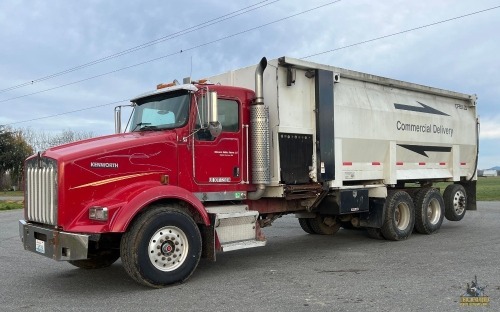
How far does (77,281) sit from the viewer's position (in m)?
6.94

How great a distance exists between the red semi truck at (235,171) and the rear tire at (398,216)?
0.03 metres

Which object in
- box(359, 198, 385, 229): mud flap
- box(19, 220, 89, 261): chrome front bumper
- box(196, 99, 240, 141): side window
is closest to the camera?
box(19, 220, 89, 261): chrome front bumper

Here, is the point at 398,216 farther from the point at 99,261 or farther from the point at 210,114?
the point at 99,261

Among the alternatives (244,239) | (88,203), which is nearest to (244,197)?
(244,239)

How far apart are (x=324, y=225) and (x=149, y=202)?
6.15 metres

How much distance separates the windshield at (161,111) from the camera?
23.3 ft

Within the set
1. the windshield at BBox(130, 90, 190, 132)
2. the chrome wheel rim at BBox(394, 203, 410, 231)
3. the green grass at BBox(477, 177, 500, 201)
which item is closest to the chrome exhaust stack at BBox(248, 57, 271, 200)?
the windshield at BBox(130, 90, 190, 132)

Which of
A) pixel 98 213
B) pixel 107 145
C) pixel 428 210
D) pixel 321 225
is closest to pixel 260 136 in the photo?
pixel 107 145

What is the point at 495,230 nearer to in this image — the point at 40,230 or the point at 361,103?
the point at 361,103

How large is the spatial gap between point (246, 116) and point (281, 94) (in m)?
0.85

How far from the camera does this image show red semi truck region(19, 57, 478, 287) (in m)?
6.12

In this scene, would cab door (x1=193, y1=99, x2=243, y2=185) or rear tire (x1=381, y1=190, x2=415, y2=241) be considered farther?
rear tire (x1=381, y1=190, x2=415, y2=241)

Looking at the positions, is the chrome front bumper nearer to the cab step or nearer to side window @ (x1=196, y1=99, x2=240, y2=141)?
the cab step

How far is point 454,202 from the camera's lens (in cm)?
1228
